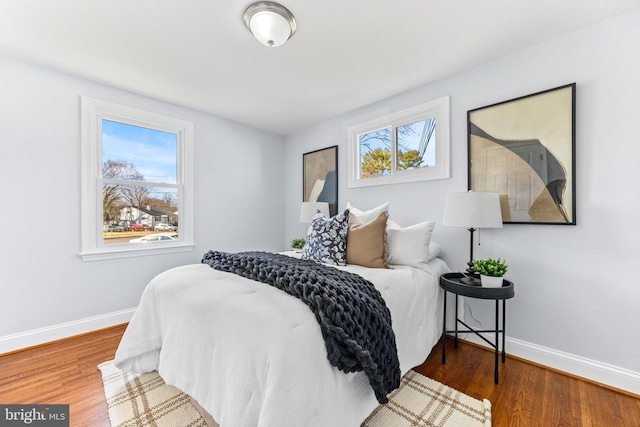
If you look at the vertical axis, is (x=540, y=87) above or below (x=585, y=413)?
above

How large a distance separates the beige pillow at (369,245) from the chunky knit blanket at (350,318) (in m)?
→ 0.48

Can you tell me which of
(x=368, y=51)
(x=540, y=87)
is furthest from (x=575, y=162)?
(x=368, y=51)

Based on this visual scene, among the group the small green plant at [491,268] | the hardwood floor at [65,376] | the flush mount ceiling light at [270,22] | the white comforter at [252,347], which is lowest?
the hardwood floor at [65,376]

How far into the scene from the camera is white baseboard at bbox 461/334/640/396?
68.0 inches

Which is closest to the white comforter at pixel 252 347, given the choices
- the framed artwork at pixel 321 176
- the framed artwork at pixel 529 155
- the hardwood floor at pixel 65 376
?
the hardwood floor at pixel 65 376

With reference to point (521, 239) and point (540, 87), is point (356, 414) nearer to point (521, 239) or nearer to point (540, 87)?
point (521, 239)

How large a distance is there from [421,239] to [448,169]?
2.52ft

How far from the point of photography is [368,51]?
2.16 m

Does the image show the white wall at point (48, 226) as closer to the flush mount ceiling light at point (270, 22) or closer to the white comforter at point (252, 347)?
the white comforter at point (252, 347)

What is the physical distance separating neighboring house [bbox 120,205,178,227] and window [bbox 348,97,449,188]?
84.4 inches

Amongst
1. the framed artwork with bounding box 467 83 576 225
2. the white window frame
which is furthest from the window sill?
the framed artwork with bounding box 467 83 576 225

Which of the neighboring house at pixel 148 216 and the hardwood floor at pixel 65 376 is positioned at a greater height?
the neighboring house at pixel 148 216

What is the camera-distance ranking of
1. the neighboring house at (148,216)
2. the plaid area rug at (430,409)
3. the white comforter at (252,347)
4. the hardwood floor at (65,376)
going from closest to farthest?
the white comforter at (252,347) < the plaid area rug at (430,409) < the hardwood floor at (65,376) < the neighboring house at (148,216)

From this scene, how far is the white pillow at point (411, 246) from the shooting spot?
219cm
